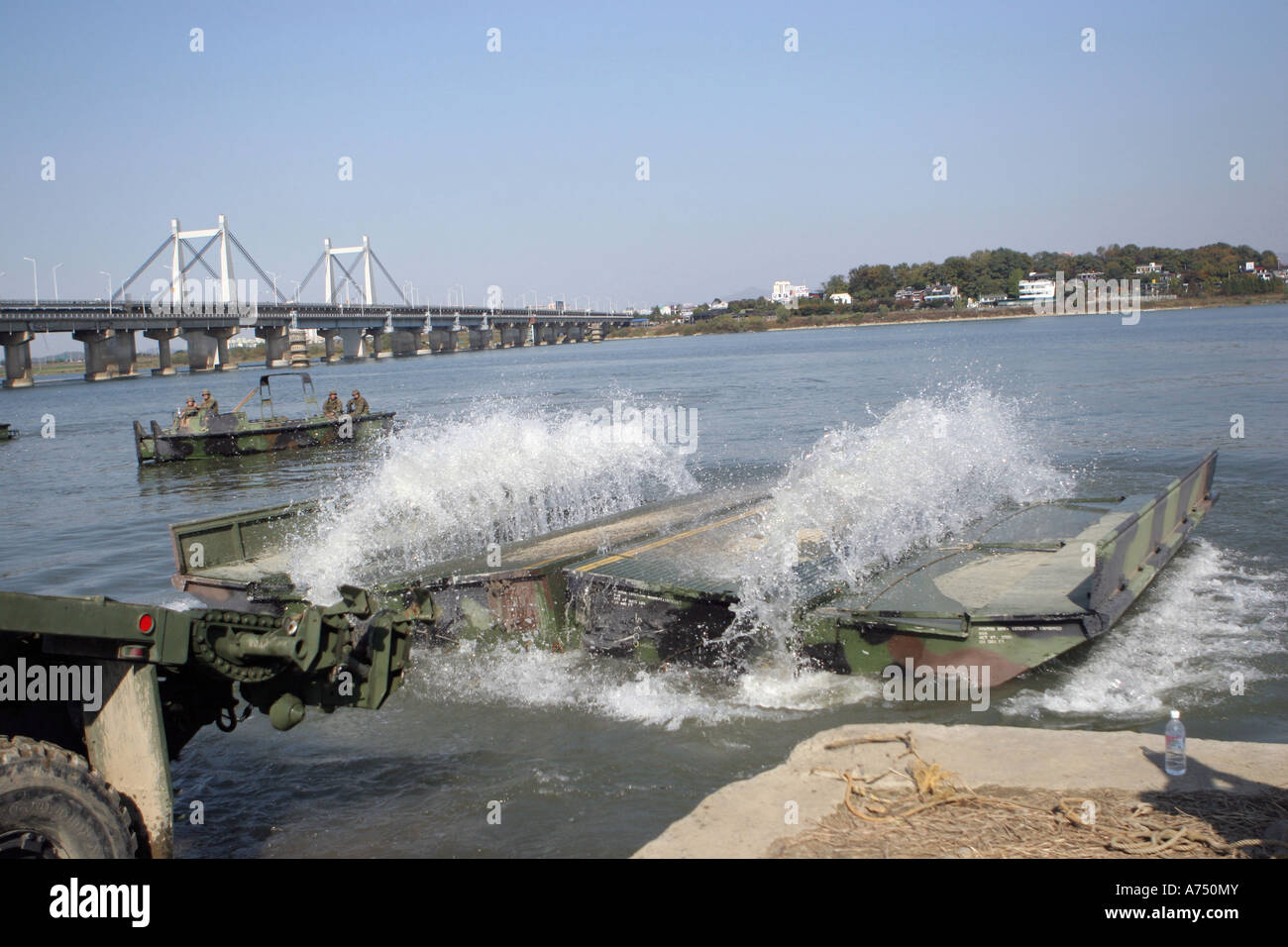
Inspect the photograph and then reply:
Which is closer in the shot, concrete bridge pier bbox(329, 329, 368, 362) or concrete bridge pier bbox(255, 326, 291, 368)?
concrete bridge pier bbox(255, 326, 291, 368)

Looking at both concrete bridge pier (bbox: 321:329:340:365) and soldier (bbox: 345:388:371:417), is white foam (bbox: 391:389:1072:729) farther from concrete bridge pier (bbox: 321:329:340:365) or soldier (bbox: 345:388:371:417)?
concrete bridge pier (bbox: 321:329:340:365)

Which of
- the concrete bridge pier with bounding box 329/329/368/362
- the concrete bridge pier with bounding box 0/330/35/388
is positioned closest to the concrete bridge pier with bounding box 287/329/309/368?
the concrete bridge pier with bounding box 329/329/368/362

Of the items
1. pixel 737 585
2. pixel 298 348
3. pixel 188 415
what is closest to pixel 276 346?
pixel 298 348

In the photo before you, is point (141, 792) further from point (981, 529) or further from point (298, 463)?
point (298, 463)

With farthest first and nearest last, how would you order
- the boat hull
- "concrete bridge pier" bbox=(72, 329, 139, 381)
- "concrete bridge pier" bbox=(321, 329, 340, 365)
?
1. "concrete bridge pier" bbox=(321, 329, 340, 365)
2. "concrete bridge pier" bbox=(72, 329, 139, 381)
3. the boat hull

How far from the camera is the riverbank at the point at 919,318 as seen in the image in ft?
431

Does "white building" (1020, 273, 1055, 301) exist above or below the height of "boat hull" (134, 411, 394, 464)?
above

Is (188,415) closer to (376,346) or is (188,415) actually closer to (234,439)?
(234,439)

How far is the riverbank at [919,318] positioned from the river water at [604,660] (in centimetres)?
11064

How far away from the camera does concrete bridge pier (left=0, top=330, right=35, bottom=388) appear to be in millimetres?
78375

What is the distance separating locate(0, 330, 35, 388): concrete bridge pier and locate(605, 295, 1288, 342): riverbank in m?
105

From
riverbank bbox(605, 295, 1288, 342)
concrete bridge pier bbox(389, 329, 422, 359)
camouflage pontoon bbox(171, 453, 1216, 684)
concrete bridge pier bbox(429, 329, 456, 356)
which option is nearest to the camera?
camouflage pontoon bbox(171, 453, 1216, 684)

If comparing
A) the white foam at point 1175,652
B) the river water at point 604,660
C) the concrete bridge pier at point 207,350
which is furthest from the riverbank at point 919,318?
the white foam at point 1175,652
